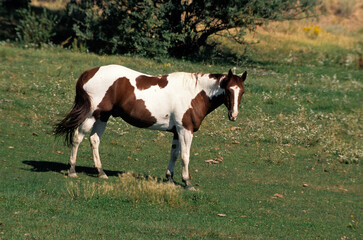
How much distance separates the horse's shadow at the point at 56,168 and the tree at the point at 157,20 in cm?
1353

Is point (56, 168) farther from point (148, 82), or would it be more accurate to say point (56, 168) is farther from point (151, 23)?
point (151, 23)

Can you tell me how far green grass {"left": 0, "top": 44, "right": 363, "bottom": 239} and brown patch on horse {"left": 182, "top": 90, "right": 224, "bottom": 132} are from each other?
149 centimetres

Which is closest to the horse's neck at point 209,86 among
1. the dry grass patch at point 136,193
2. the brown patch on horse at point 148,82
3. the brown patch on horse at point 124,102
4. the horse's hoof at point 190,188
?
the brown patch on horse at point 148,82

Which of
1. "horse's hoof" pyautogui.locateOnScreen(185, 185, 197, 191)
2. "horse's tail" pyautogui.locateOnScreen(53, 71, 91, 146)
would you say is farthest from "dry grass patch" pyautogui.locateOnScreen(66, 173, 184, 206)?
"horse's tail" pyautogui.locateOnScreen(53, 71, 91, 146)

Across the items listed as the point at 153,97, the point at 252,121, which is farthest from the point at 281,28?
the point at 153,97

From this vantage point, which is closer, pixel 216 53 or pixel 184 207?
pixel 184 207

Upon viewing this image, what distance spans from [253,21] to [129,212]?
1913cm

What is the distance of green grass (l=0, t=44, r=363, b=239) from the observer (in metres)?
10.2

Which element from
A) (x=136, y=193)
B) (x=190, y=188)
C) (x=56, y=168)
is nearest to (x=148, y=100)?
(x=190, y=188)

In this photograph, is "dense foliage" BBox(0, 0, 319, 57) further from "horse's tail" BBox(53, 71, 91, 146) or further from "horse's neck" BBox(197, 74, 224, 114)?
"horse's tail" BBox(53, 71, 91, 146)

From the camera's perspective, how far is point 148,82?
13.1 meters

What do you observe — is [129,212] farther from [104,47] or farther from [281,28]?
[281,28]

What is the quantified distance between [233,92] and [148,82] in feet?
6.55

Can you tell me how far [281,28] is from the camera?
3775cm
